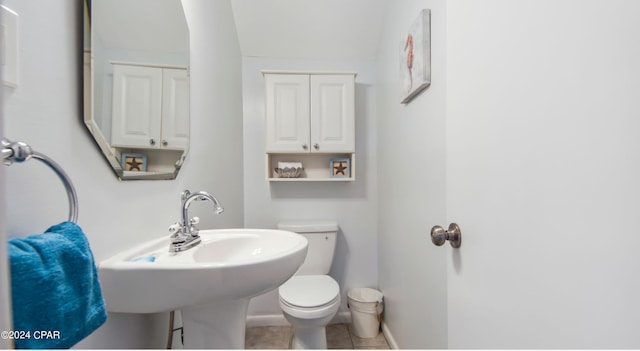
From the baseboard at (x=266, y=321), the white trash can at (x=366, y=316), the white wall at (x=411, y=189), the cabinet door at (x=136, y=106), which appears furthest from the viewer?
the baseboard at (x=266, y=321)

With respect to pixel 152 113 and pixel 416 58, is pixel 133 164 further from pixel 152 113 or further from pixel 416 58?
pixel 416 58

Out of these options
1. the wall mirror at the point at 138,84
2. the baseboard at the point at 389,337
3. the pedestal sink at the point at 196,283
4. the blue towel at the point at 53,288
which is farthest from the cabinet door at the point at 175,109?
the baseboard at the point at 389,337

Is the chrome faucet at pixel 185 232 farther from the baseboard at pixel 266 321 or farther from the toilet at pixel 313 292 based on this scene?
the baseboard at pixel 266 321

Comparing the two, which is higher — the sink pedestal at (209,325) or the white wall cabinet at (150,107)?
the white wall cabinet at (150,107)

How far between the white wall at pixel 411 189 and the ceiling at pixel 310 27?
0.16 meters

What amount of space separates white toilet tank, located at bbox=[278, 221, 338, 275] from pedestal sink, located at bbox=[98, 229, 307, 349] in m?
0.76

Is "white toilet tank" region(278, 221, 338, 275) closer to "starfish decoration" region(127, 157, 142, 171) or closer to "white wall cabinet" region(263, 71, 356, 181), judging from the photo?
"white wall cabinet" region(263, 71, 356, 181)

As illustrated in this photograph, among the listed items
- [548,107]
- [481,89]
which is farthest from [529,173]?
[481,89]

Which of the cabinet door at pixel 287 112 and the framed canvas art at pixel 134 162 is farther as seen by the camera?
the cabinet door at pixel 287 112

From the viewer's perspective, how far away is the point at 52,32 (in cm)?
A: 48

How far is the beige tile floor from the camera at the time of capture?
151 centimetres

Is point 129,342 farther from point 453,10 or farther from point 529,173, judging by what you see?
point 453,10

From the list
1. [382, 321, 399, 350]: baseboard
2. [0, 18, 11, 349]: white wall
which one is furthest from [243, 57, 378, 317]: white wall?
[0, 18, 11, 349]: white wall

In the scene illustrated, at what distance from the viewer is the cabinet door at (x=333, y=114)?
167cm
